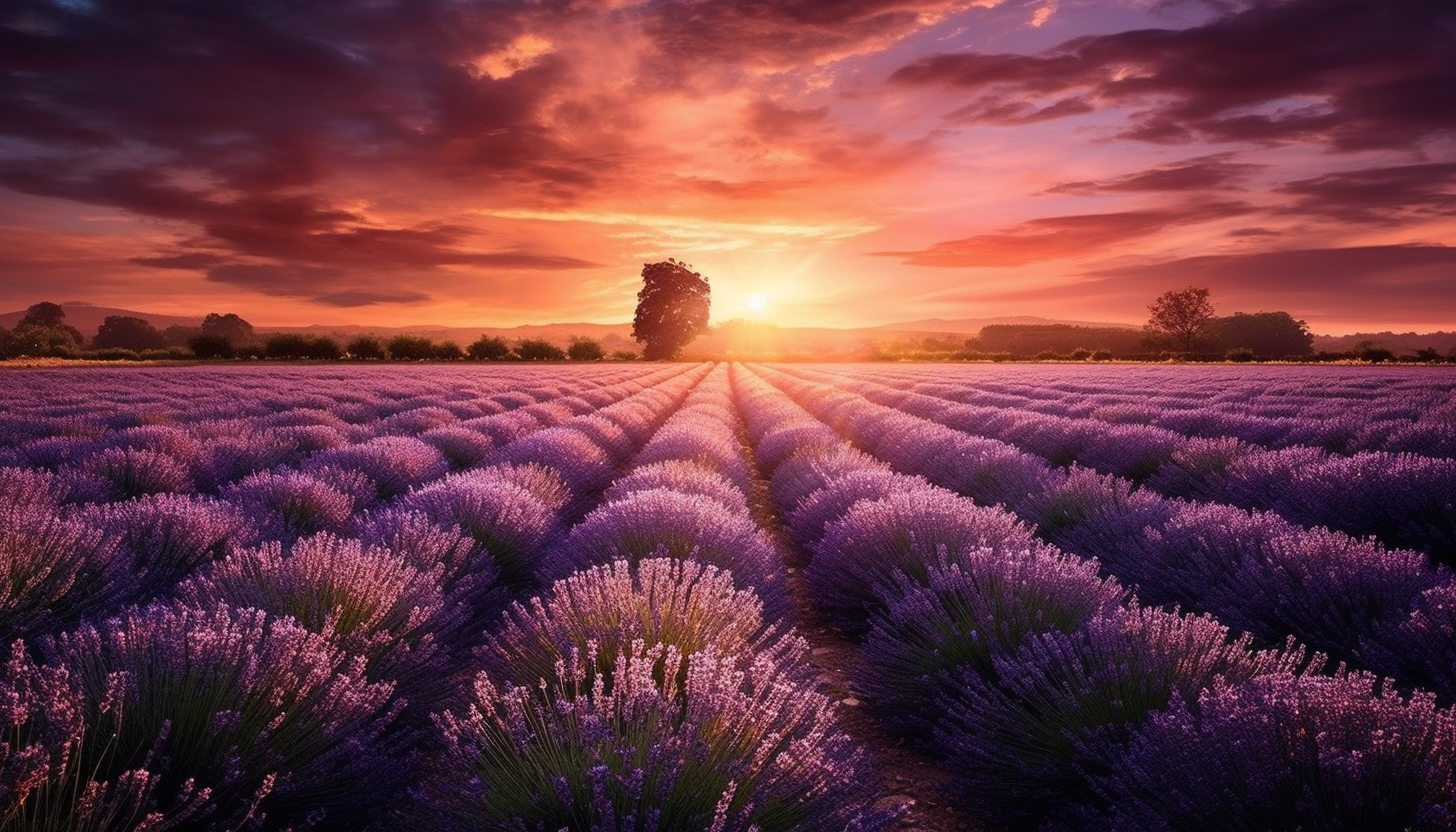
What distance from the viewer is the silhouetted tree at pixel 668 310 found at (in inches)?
2522

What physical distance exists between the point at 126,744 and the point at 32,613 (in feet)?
4.11

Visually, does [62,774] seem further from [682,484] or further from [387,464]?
[387,464]

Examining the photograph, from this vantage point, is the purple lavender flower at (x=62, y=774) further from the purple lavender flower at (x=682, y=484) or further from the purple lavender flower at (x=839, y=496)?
the purple lavender flower at (x=839, y=496)

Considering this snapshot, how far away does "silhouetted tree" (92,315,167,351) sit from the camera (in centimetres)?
6469

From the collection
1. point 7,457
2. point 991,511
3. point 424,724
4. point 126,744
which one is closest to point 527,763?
point 126,744

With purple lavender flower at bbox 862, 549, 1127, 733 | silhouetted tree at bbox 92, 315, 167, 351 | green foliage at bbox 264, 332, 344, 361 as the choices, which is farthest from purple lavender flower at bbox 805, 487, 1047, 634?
silhouetted tree at bbox 92, 315, 167, 351

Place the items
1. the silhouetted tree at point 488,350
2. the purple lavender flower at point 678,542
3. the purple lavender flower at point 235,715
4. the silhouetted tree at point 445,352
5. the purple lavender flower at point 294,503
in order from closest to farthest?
the purple lavender flower at point 235,715
the purple lavender flower at point 678,542
the purple lavender flower at point 294,503
the silhouetted tree at point 445,352
the silhouetted tree at point 488,350

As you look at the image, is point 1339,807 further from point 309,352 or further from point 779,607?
point 309,352

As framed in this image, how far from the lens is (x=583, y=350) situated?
57.5 m

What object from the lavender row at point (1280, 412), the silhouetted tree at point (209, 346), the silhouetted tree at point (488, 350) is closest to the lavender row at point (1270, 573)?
the lavender row at point (1280, 412)

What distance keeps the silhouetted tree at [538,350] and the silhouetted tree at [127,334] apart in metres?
33.7

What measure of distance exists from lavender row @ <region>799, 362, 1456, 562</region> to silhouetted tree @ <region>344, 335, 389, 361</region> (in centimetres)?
4844

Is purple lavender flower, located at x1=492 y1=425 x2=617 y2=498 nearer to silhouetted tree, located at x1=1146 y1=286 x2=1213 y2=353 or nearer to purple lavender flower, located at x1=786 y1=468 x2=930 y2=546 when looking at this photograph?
purple lavender flower, located at x1=786 y1=468 x2=930 y2=546

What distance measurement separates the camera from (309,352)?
157ft
